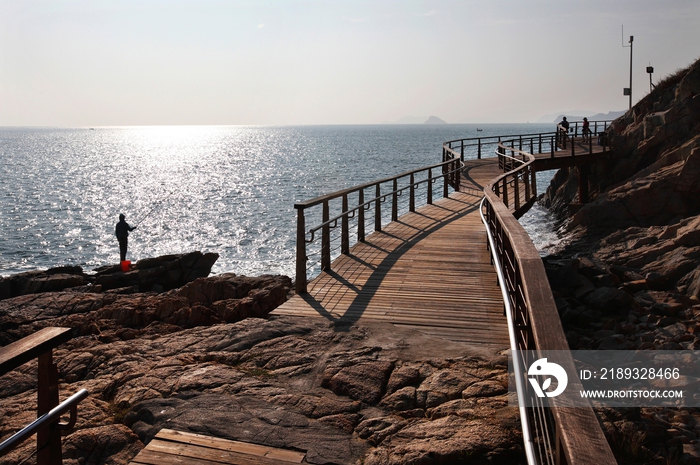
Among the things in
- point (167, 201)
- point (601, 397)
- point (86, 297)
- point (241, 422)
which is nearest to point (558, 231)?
point (86, 297)

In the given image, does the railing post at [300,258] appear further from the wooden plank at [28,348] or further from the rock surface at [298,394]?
the wooden plank at [28,348]

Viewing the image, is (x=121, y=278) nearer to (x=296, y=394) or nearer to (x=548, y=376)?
(x=296, y=394)

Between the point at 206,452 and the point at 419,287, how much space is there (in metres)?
4.62

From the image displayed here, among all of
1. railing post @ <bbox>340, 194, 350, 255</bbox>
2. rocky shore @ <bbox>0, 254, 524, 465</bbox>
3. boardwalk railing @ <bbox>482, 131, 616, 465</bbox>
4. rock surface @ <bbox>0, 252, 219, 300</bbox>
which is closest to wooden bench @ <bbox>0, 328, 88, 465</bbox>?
rocky shore @ <bbox>0, 254, 524, 465</bbox>

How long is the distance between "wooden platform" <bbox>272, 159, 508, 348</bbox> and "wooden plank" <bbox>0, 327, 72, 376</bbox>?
154 inches

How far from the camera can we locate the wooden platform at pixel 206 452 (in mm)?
3611

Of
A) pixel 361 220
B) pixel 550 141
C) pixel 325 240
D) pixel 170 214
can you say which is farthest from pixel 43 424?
pixel 170 214

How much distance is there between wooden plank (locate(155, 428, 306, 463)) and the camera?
Answer: 12.1 feet

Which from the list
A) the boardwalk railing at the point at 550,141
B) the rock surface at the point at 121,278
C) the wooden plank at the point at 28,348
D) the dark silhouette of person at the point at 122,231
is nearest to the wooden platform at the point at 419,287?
the wooden plank at the point at 28,348

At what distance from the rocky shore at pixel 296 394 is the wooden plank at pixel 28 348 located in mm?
1664

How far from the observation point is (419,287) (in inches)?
312

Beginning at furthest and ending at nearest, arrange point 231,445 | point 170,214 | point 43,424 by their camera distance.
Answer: point 170,214, point 231,445, point 43,424

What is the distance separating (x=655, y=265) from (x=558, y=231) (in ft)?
38.8

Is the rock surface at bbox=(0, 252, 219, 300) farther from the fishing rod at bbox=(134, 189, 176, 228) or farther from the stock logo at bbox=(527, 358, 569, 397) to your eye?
the stock logo at bbox=(527, 358, 569, 397)
